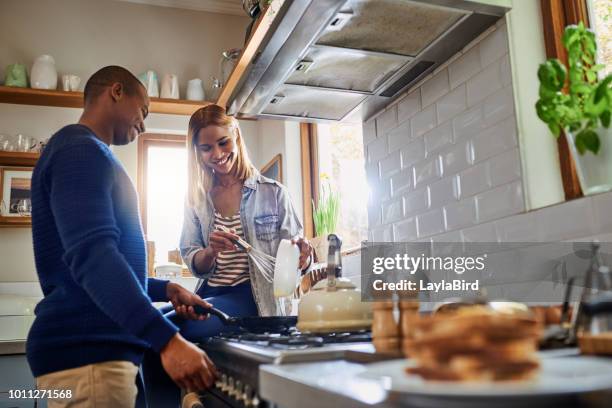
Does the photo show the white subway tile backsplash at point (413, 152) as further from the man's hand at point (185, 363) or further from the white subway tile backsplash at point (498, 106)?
the man's hand at point (185, 363)

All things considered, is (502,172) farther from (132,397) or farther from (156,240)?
(156,240)

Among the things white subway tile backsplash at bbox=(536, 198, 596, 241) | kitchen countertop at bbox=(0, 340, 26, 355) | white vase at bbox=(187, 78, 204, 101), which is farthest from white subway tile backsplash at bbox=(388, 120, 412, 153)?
white vase at bbox=(187, 78, 204, 101)

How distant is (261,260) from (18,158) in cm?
255

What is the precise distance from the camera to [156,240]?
165 inches

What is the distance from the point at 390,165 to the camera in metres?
2.09

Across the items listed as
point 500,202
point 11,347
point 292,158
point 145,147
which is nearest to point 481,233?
point 500,202

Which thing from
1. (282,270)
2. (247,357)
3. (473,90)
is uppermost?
(473,90)

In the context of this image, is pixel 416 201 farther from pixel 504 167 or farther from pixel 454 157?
pixel 504 167

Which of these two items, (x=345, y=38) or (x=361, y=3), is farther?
(x=345, y=38)

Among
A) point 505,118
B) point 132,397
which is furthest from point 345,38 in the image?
point 132,397

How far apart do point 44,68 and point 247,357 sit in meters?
3.54

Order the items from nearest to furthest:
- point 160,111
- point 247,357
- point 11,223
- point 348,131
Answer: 1. point 247,357
2. point 348,131
3. point 11,223
4. point 160,111

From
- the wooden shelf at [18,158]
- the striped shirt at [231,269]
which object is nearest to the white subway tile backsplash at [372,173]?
the striped shirt at [231,269]

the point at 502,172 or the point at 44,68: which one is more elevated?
the point at 44,68
